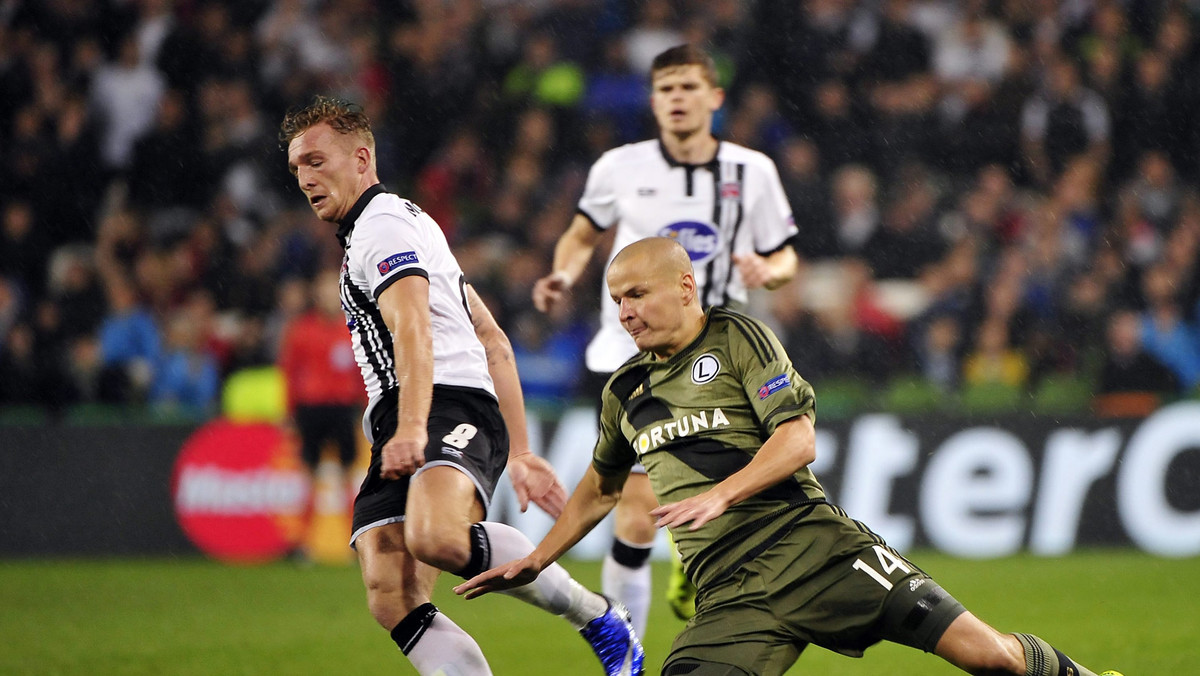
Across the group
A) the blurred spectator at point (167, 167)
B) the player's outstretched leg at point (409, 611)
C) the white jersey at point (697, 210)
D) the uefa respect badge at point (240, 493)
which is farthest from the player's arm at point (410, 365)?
the blurred spectator at point (167, 167)

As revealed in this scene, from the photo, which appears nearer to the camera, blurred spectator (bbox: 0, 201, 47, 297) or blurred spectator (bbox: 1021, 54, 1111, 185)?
blurred spectator (bbox: 0, 201, 47, 297)

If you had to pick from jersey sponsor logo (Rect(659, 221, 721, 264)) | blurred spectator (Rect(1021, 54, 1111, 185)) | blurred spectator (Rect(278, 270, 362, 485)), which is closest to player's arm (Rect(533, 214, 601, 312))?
jersey sponsor logo (Rect(659, 221, 721, 264))

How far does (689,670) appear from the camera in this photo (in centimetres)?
405

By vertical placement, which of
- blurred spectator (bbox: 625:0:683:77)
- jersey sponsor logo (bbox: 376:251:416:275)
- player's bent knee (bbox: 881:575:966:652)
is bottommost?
player's bent knee (bbox: 881:575:966:652)

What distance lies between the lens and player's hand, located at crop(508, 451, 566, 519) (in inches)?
191

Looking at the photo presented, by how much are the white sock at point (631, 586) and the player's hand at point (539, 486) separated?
1430mm

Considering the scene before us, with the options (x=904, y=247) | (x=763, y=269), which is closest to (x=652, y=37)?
(x=904, y=247)

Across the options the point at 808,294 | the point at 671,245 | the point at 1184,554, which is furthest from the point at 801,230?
the point at 671,245

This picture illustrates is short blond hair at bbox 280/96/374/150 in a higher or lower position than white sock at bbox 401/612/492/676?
higher

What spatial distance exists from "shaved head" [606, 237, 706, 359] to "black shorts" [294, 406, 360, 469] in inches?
288

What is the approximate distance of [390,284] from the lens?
177 inches

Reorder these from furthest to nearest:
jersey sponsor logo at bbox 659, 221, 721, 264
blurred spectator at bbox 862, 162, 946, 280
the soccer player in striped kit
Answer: blurred spectator at bbox 862, 162, 946, 280, jersey sponsor logo at bbox 659, 221, 721, 264, the soccer player in striped kit

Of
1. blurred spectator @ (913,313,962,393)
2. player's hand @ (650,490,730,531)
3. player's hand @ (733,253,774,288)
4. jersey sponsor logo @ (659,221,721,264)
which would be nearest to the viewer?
player's hand @ (650,490,730,531)

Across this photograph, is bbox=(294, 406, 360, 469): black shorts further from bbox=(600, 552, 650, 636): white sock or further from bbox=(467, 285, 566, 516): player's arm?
bbox=(467, 285, 566, 516): player's arm
